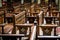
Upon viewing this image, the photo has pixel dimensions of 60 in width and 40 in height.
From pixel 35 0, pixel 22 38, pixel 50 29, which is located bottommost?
pixel 22 38

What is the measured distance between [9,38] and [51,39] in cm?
96

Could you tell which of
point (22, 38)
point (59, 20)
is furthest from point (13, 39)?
point (59, 20)

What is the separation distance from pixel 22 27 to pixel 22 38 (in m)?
0.30

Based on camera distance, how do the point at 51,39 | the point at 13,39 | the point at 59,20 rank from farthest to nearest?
the point at 59,20 → the point at 13,39 → the point at 51,39

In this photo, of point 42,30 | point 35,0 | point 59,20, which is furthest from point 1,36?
point 35,0

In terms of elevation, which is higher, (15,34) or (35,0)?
(35,0)

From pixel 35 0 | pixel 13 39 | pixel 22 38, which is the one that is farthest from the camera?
pixel 35 0

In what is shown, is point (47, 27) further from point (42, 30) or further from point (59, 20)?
point (59, 20)

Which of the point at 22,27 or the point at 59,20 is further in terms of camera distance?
the point at 59,20

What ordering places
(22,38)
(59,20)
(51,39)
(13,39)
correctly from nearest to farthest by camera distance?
(51,39)
(13,39)
(22,38)
(59,20)

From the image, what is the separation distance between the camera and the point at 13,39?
389 cm

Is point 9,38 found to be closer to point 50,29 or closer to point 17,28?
point 17,28

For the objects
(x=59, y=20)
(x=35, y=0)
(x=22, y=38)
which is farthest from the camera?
(x=35, y=0)

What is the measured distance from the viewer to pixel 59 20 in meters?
5.70
